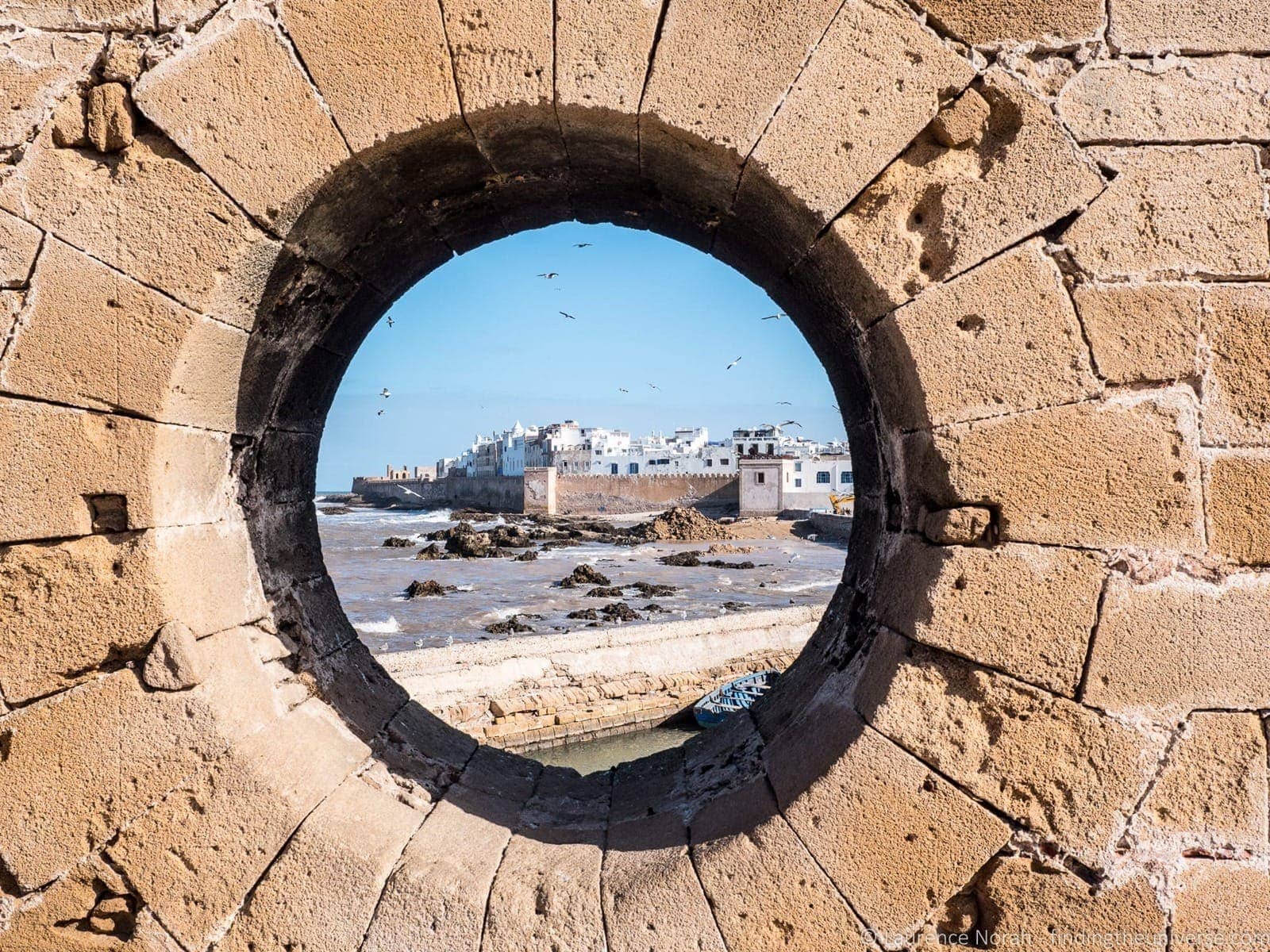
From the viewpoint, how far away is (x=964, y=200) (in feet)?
7.63

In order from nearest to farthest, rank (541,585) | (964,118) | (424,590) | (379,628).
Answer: (964,118) → (379,628) → (424,590) → (541,585)

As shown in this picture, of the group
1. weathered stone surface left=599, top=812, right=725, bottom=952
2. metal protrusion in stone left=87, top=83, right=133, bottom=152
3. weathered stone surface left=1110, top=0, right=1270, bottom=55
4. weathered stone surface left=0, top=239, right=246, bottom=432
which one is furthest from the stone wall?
weathered stone surface left=1110, top=0, right=1270, bottom=55

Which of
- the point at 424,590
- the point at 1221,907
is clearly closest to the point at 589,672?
the point at 424,590

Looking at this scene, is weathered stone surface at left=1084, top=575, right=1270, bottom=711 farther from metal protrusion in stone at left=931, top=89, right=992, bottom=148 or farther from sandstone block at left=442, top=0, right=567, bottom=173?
sandstone block at left=442, top=0, right=567, bottom=173

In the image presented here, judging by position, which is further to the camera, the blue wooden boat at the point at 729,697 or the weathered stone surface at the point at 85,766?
the blue wooden boat at the point at 729,697

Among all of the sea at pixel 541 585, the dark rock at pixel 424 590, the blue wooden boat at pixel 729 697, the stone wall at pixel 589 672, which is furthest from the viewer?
the dark rock at pixel 424 590

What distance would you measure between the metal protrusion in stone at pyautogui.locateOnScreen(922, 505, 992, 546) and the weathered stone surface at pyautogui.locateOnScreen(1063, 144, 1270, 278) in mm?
776

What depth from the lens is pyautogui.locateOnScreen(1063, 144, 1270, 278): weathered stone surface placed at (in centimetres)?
229

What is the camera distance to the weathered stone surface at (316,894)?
7.48ft

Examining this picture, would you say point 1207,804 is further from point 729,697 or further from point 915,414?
point 729,697

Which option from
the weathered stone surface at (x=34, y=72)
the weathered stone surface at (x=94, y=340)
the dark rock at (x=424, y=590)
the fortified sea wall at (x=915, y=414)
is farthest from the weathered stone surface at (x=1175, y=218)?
the dark rock at (x=424, y=590)

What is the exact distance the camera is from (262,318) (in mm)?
2639

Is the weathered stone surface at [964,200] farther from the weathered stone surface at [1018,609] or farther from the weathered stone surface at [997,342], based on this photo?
the weathered stone surface at [1018,609]

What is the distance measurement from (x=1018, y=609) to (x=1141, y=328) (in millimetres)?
891
